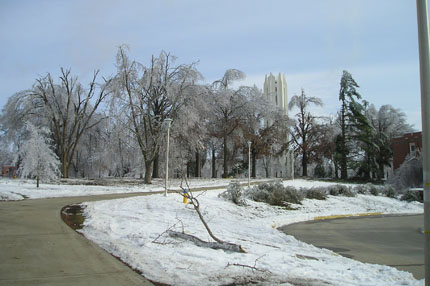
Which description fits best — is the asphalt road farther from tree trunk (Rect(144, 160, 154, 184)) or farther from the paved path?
tree trunk (Rect(144, 160, 154, 184))

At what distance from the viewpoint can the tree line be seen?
33.2 meters

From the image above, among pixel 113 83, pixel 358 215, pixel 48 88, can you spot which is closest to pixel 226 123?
pixel 113 83

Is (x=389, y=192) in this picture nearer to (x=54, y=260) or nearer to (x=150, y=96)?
(x=150, y=96)

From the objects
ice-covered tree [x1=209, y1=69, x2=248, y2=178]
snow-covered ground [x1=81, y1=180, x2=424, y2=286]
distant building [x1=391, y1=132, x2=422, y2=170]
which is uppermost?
ice-covered tree [x1=209, y1=69, x2=248, y2=178]

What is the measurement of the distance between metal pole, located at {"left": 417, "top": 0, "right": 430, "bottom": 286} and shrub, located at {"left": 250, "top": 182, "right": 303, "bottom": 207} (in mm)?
16419

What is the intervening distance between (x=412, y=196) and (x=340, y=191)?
6238 millimetres

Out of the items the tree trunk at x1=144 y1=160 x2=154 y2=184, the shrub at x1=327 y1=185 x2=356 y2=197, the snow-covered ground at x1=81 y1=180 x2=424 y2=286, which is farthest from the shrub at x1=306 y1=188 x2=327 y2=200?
the tree trunk at x1=144 y1=160 x2=154 y2=184

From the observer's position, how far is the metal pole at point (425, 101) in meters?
4.78

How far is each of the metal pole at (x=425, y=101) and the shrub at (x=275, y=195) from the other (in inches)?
646

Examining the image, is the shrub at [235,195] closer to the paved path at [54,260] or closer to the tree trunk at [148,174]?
the paved path at [54,260]

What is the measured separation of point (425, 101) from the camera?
16.3 ft

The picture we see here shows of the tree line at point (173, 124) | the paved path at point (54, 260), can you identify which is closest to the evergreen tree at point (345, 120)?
the tree line at point (173, 124)

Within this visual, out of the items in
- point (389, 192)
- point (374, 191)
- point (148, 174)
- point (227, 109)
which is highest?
point (227, 109)

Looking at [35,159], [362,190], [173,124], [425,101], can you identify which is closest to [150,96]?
[173,124]
